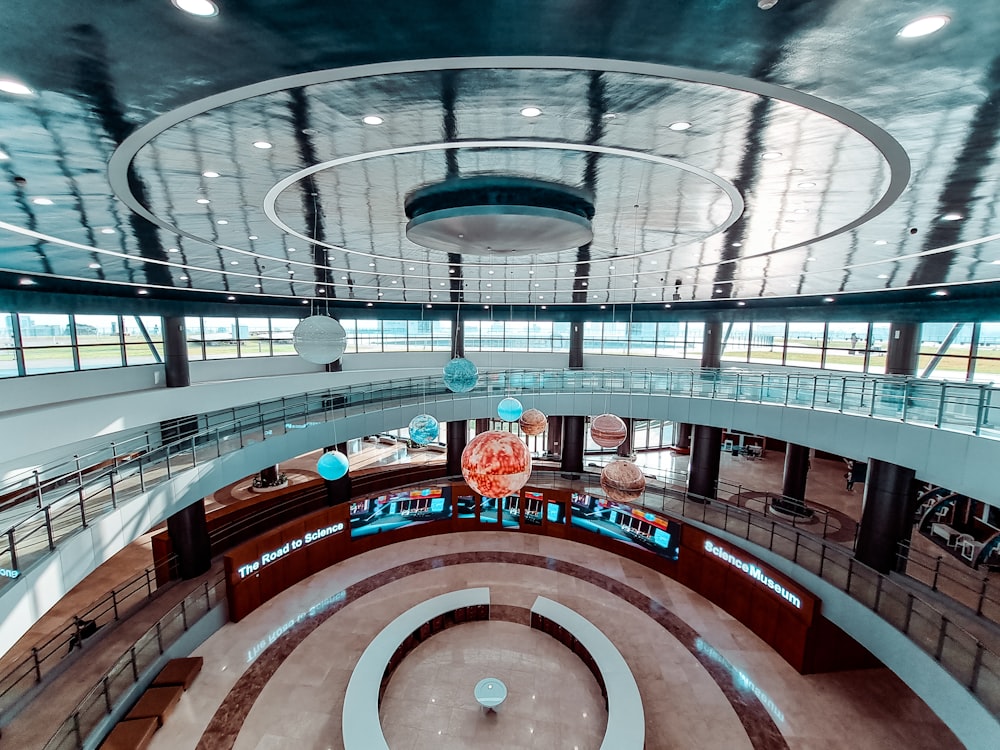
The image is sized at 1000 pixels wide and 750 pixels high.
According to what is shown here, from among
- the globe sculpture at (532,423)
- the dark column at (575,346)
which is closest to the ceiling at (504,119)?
the globe sculpture at (532,423)

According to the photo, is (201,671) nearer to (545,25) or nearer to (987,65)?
(545,25)

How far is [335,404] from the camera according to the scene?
13.6m

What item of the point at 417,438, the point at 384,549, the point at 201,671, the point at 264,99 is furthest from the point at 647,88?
the point at 384,549

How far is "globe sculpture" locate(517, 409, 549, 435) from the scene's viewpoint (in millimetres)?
11367

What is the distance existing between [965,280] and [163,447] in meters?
16.0

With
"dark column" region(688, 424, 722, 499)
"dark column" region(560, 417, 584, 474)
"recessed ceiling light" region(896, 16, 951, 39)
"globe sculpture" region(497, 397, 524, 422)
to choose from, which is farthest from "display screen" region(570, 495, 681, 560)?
"recessed ceiling light" region(896, 16, 951, 39)

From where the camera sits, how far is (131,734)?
7.35 metres

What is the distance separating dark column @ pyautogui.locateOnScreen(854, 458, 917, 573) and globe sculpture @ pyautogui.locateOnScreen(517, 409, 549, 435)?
7.20 meters

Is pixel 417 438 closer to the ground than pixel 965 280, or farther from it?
closer to the ground

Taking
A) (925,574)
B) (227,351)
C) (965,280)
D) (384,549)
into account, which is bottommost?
(384,549)

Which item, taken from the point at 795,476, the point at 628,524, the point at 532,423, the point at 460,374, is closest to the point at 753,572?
the point at 628,524

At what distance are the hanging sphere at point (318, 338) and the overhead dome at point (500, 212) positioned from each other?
1.60 meters

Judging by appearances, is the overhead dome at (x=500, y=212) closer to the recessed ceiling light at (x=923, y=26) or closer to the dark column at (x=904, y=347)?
the recessed ceiling light at (x=923, y=26)

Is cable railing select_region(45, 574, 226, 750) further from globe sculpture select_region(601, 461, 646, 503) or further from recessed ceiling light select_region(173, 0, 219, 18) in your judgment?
recessed ceiling light select_region(173, 0, 219, 18)
